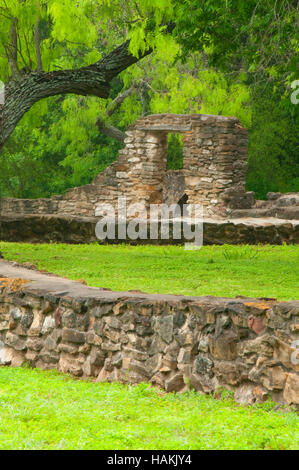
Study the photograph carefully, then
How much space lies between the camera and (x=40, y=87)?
35.6 ft

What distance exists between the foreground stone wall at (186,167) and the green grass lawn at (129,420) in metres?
13.3

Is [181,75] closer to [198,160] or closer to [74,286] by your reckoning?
[198,160]

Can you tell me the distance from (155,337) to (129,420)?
861 millimetres

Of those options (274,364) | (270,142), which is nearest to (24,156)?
(270,142)

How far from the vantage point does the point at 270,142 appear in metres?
25.5

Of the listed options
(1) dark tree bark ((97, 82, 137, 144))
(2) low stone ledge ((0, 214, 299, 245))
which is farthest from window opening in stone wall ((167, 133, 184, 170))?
(2) low stone ledge ((0, 214, 299, 245))

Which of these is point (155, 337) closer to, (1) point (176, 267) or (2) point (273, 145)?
(1) point (176, 267)

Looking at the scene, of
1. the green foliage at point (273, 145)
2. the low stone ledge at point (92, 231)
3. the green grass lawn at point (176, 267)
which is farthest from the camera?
the green foliage at point (273, 145)

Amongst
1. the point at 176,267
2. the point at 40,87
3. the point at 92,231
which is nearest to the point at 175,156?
the point at 92,231

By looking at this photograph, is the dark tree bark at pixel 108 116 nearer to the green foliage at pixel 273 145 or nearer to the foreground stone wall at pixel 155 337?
the green foliage at pixel 273 145

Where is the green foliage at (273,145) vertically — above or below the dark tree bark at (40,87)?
above

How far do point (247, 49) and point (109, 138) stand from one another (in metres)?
17.4

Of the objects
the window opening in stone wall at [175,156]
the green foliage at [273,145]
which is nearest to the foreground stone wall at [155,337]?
the green foliage at [273,145]

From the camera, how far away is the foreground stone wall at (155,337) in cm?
436
